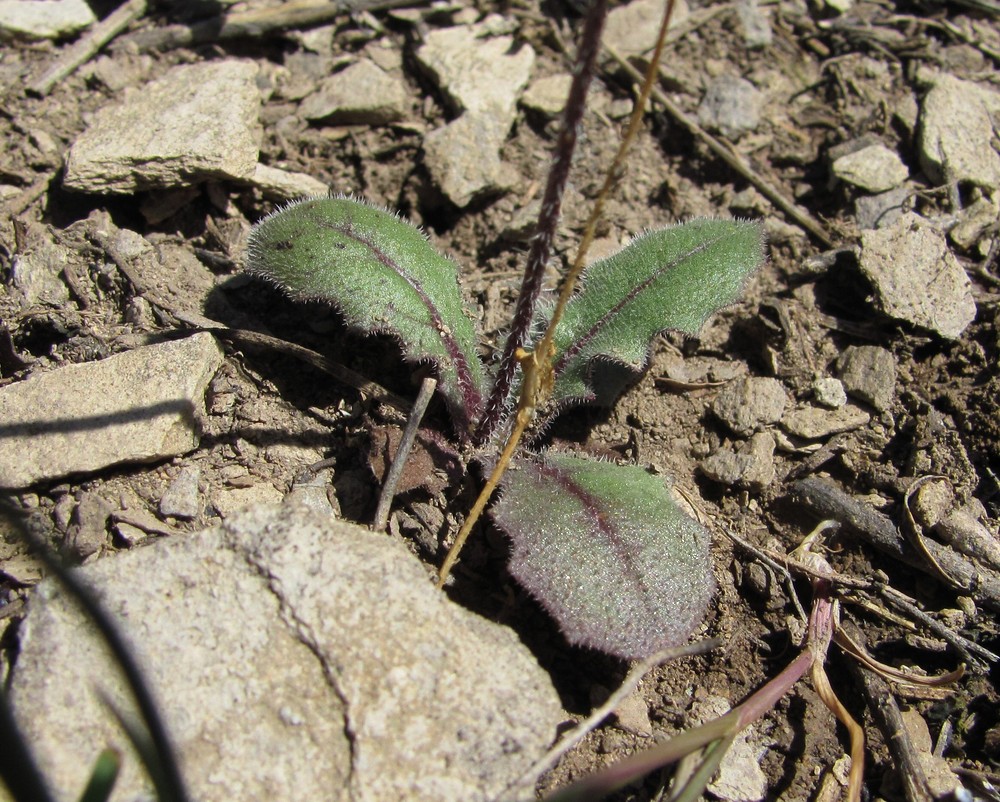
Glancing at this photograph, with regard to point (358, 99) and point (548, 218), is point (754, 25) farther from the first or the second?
point (548, 218)

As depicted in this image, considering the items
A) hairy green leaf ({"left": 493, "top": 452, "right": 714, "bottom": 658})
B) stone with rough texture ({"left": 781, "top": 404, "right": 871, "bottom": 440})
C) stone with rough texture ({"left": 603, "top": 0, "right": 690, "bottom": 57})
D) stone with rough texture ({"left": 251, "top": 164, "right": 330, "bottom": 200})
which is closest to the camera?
hairy green leaf ({"left": 493, "top": 452, "right": 714, "bottom": 658})

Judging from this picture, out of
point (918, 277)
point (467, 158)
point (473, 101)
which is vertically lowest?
point (918, 277)

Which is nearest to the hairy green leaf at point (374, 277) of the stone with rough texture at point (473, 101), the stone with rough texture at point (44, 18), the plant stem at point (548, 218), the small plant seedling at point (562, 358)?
the small plant seedling at point (562, 358)

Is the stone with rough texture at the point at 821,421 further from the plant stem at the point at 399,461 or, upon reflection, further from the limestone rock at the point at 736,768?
the plant stem at the point at 399,461

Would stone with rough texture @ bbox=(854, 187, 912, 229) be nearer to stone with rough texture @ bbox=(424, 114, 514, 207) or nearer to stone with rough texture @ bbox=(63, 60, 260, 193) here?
stone with rough texture @ bbox=(424, 114, 514, 207)

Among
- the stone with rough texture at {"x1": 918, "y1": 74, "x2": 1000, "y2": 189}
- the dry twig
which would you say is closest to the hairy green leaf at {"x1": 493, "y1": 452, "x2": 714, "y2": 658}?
the stone with rough texture at {"x1": 918, "y1": 74, "x2": 1000, "y2": 189}

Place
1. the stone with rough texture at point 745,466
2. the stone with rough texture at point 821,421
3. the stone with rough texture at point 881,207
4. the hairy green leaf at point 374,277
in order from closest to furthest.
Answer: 1. the hairy green leaf at point 374,277
2. the stone with rough texture at point 745,466
3. the stone with rough texture at point 821,421
4. the stone with rough texture at point 881,207

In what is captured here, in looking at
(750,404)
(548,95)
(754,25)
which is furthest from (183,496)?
(754,25)
